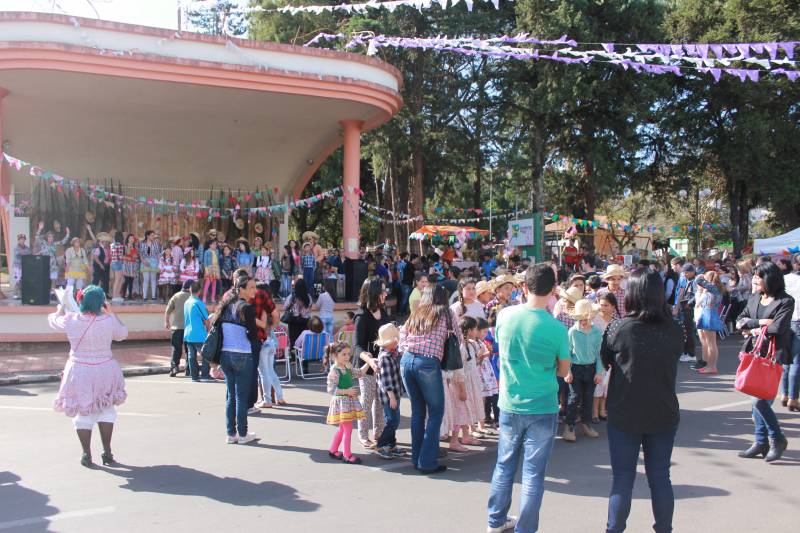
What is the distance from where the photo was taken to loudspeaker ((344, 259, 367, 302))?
1731 cm

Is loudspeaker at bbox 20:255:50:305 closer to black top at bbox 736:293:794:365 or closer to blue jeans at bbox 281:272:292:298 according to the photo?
blue jeans at bbox 281:272:292:298

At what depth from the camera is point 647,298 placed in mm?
A: 4176

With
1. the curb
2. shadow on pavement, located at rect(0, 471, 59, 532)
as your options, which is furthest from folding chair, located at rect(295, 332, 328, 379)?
shadow on pavement, located at rect(0, 471, 59, 532)

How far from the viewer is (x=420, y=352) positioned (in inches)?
229

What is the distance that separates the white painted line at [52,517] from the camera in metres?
4.88

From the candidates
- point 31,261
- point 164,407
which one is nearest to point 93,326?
point 164,407

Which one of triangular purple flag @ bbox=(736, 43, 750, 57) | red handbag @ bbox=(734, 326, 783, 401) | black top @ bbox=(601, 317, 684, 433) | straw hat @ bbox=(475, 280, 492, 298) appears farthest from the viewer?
triangular purple flag @ bbox=(736, 43, 750, 57)

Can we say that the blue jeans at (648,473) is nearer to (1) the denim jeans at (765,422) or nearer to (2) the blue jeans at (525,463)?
(2) the blue jeans at (525,463)

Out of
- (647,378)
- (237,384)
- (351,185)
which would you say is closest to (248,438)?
(237,384)

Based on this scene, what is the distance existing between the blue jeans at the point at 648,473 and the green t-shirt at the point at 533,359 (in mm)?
489

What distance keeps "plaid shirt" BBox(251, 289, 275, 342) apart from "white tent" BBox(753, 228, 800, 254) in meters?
18.0

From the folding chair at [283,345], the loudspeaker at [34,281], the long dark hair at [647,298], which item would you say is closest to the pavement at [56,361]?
the loudspeaker at [34,281]

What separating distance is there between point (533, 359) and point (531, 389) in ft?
0.63

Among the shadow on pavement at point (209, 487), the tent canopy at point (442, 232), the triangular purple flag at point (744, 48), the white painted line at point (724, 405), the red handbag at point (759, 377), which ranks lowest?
the shadow on pavement at point (209, 487)
